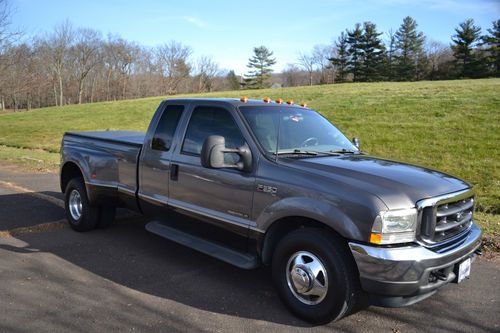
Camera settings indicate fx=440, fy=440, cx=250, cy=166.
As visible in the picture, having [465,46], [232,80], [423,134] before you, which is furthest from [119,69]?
[423,134]

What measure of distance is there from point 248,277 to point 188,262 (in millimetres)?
801

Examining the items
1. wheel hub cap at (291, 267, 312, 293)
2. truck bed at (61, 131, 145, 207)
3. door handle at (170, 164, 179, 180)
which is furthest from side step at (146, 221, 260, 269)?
truck bed at (61, 131, 145, 207)

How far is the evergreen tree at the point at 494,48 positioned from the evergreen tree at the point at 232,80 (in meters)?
50.7

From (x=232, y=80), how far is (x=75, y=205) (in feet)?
316

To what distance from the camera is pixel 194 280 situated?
4.58 m

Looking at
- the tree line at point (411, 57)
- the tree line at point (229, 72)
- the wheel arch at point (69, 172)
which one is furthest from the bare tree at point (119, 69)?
the wheel arch at point (69, 172)

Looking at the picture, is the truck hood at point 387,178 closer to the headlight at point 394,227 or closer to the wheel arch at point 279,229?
the headlight at point 394,227

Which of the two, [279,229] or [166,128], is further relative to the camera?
[166,128]

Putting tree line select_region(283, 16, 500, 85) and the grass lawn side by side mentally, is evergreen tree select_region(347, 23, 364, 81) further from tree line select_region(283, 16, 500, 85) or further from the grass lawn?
the grass lawn

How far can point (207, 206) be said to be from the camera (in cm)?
448

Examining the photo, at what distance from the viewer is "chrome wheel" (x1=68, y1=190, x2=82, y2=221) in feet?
20.8

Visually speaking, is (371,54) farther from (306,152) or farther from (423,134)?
(306,152)

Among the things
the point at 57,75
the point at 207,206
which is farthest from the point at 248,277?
the point at 57,75

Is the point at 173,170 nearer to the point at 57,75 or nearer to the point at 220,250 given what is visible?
the point at 220,250
